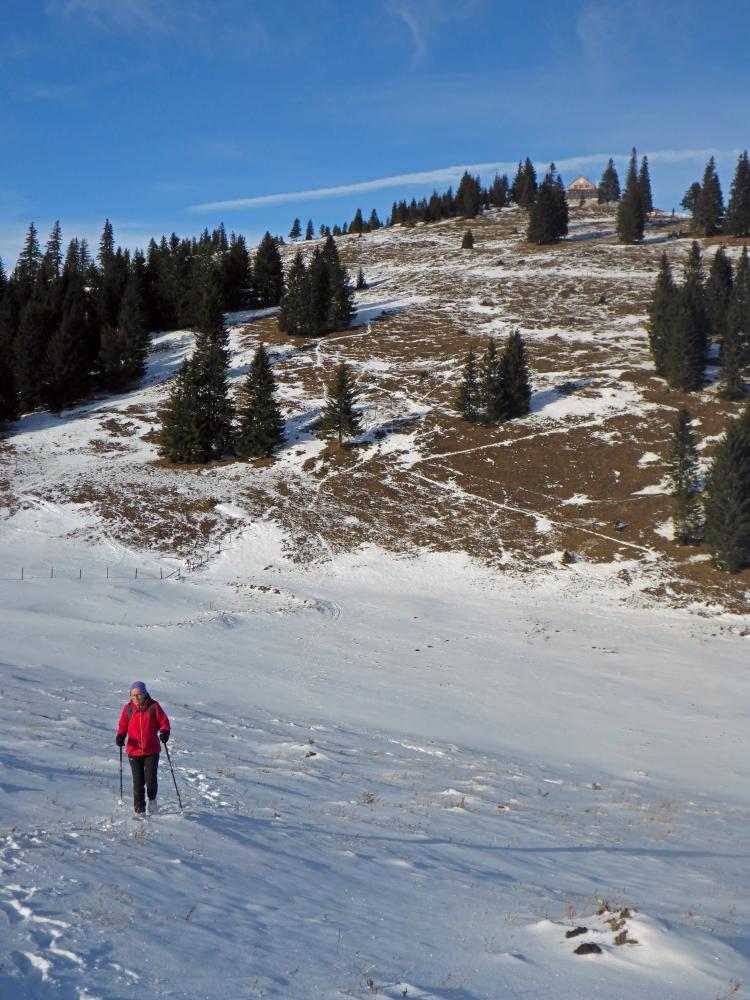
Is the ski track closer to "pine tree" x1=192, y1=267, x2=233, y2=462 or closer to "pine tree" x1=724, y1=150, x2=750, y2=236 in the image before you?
"pine tree" x1=192, y1=267, x2=233, y2=462

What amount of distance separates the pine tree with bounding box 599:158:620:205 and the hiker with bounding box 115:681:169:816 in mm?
182820

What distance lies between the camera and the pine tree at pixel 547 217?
4328 inches

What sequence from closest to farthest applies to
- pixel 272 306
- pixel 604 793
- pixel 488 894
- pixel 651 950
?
pixel 651 950 → pixel 488 894 → pixel 604 793 → pixel 272 306

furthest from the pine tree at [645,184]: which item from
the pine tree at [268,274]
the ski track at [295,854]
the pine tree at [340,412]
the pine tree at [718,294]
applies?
the ski track at [295,854]

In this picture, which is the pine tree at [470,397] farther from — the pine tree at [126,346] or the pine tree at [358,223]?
the pine tree at [358,223]

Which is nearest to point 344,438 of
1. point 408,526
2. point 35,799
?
point 408,526

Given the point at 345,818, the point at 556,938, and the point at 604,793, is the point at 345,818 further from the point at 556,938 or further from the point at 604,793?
the point at 604,793

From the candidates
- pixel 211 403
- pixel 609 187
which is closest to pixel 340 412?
pixel 211 403

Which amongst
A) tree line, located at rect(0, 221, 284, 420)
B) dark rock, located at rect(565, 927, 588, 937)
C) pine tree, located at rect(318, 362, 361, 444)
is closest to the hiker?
dark rock, located at rect(565, 927, 588, 937)

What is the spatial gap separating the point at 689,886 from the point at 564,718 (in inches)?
421

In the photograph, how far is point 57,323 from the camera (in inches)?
2410

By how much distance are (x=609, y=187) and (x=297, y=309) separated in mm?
127316

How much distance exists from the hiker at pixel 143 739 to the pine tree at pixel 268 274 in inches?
3259

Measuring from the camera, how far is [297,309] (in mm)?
70938
